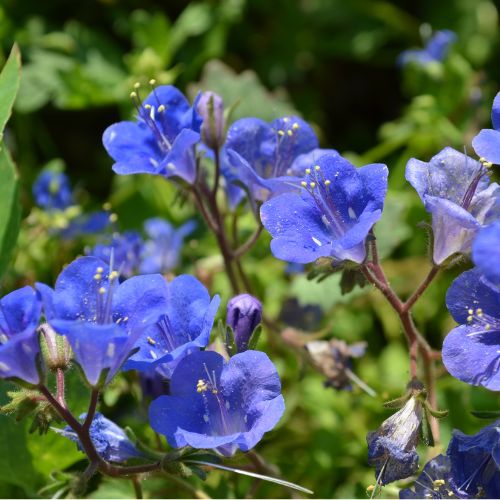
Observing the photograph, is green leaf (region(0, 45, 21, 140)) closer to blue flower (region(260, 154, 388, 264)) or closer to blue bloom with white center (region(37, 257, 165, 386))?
blue bloom with white center (region(37, 257, 165, 386))

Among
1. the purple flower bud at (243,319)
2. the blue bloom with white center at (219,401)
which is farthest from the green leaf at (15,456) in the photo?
the purple flower bud at (243,319)

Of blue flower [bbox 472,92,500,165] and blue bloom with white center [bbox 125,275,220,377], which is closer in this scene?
blue flower [bbox 472,92,500,165]

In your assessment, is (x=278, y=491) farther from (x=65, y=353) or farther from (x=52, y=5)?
(x=52, y=5)

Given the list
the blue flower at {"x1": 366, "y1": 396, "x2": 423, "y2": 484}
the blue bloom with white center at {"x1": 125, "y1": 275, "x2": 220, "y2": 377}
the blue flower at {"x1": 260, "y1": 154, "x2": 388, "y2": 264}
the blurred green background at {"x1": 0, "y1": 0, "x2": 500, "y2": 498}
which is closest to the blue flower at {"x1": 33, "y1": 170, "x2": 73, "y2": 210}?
the blurred green background at {"x1": 0, "y1": 0, "x2": 500, "y2": 498}

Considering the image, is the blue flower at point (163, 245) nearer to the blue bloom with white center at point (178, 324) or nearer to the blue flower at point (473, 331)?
the blue bloom with white center at point (178, 324)

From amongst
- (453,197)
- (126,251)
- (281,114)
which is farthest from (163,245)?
(453,197)

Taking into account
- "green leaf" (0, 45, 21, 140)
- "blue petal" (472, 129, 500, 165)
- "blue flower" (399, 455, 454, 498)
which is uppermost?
"green leaf" (0, 45, 21, 140)

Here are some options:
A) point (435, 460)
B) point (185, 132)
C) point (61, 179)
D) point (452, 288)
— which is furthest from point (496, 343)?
point (61, 179)
